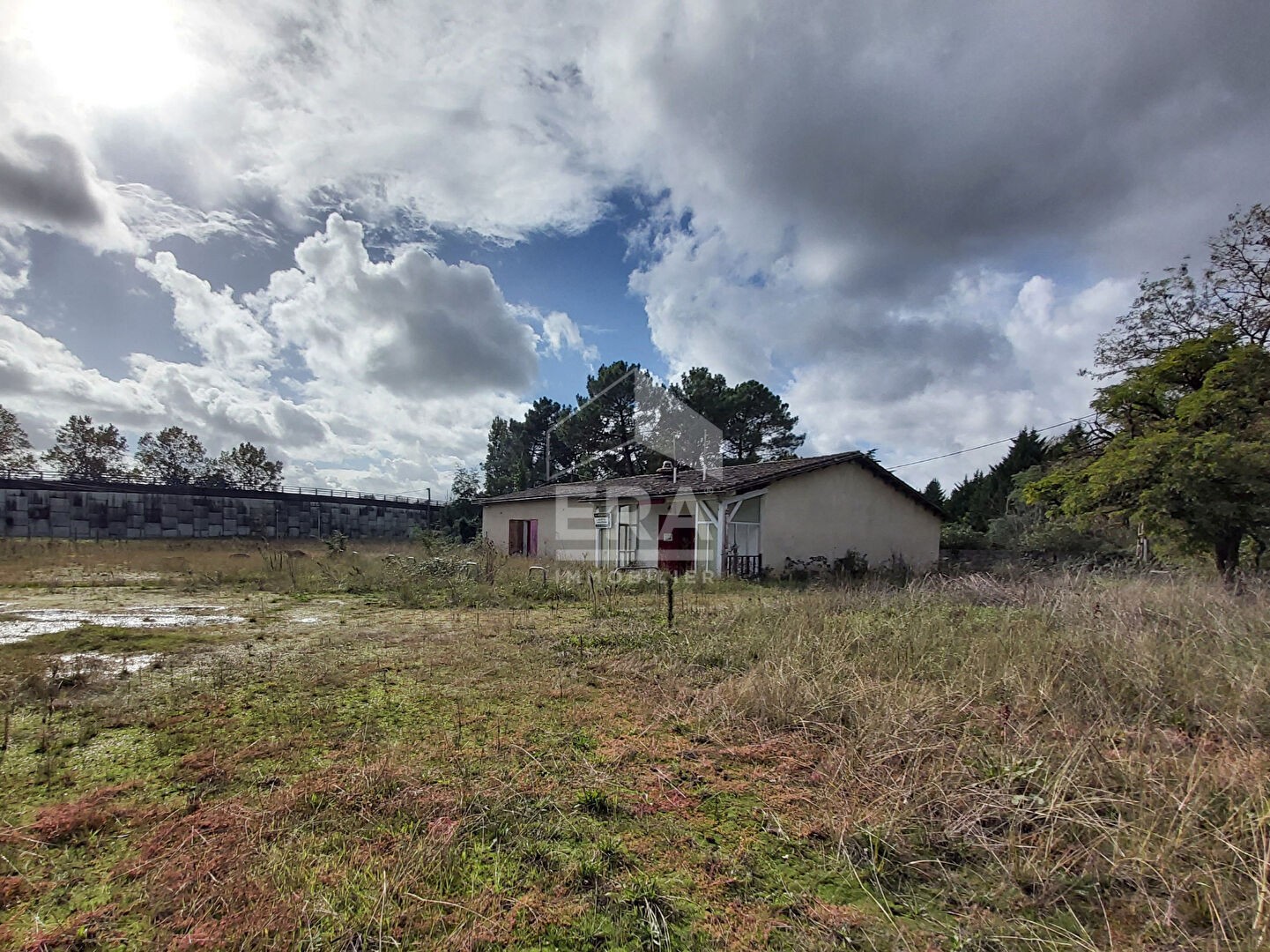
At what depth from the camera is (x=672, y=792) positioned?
2.54m

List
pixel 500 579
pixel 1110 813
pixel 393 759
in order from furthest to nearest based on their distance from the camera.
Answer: pixel 500 579, pixel 393 759, pixel 1110 813

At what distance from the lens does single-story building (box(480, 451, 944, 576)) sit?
13.2m

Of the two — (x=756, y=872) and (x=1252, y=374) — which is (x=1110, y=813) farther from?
(x=1252, y=374)

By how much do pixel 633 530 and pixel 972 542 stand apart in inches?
553

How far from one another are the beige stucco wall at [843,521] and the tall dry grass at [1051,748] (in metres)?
8.33

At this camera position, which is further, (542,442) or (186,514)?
(542,442)

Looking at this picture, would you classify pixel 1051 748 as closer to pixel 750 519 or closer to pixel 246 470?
pixel 750 519

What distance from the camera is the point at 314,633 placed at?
6.13m

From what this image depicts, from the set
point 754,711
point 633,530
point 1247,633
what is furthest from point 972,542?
point 754,711

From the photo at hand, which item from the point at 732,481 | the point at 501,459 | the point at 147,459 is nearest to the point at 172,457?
the point at 147,459

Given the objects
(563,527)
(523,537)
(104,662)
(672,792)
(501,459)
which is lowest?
(672,792)

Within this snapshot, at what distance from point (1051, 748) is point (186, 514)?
30817mm

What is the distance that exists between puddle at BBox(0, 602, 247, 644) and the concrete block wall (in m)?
18.8

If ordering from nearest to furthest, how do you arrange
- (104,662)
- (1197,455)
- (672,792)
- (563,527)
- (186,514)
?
(672,792)
(104,662)
(1197,455)
(563,527)
(186,514)
